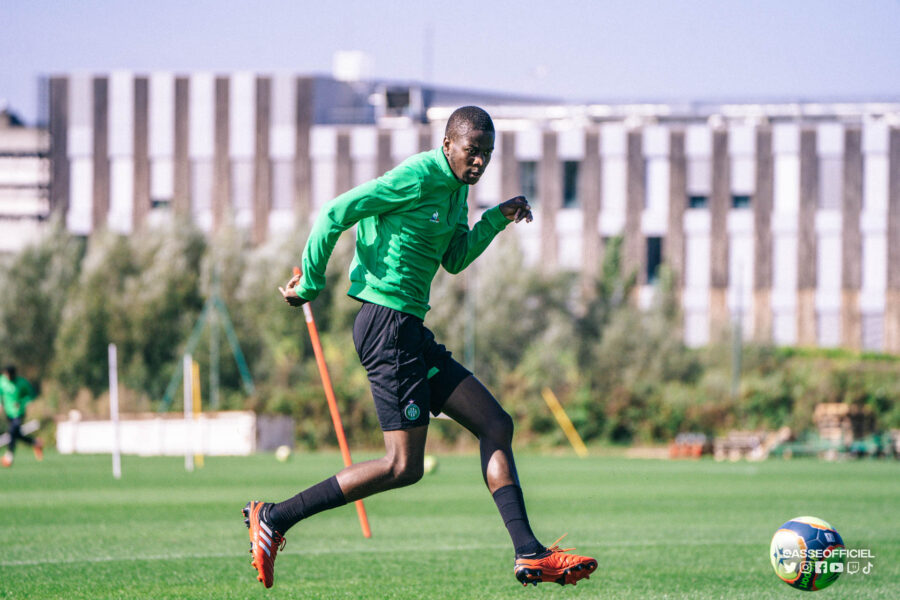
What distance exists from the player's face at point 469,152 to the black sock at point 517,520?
1.55 meters

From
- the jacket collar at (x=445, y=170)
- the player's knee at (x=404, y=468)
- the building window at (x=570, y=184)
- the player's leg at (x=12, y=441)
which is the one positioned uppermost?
the building window at (x=570, y=184)

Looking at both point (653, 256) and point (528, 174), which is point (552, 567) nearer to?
point (528, 174)

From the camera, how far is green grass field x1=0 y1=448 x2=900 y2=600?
758 cm

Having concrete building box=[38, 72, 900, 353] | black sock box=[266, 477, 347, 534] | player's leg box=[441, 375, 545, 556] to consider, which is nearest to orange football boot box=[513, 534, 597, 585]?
player's leg box=[441, 375, 545, 556]

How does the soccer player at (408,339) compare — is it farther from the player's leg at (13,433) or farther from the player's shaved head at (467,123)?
the player's leg at (13,433)

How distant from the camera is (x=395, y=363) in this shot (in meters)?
6.24

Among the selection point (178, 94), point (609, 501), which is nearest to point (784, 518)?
point (609, 501)

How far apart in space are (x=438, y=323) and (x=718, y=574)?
4050 centimetres

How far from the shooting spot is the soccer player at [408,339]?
609cm

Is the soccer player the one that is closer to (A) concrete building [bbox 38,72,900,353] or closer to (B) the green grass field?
(B) the green grass field

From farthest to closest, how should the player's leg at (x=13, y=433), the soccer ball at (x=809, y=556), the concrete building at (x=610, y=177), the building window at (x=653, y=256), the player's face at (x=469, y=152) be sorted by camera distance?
the building window at (x=653, y=256) → the concrete building at (x=610, y=177) → the player's leg at (x=13, y=433) → the soccer ball at (x=809, y=556) → the player's face at (x=469, y=152)

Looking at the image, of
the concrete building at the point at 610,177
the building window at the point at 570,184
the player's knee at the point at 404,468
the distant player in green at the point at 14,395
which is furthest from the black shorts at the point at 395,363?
the building window at the point at 570,184

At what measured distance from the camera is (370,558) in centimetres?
914

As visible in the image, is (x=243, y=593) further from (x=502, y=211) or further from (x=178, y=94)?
(x=178, y=94)
